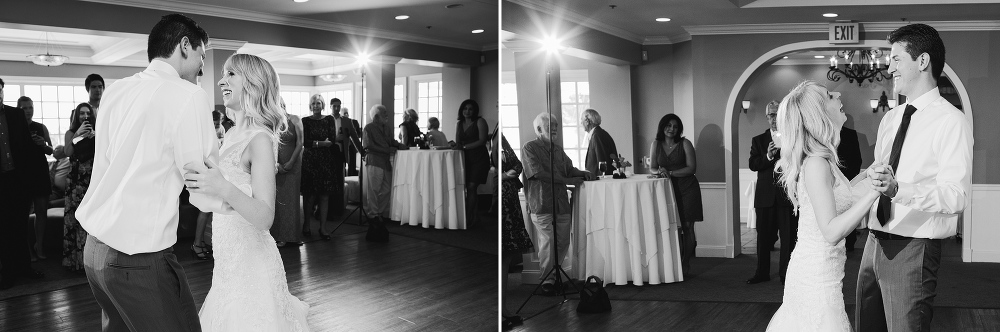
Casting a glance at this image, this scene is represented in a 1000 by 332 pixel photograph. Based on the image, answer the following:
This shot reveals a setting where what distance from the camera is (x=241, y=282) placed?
232cm

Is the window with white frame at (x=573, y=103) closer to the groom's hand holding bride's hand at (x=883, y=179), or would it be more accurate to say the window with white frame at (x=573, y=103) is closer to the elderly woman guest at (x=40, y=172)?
the groom's hand holding bride's hand at (x=883, y=179)

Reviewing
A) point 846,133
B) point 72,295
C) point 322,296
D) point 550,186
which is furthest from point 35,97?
point 846,133

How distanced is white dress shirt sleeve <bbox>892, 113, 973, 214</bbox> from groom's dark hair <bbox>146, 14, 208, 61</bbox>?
2194 millimetres

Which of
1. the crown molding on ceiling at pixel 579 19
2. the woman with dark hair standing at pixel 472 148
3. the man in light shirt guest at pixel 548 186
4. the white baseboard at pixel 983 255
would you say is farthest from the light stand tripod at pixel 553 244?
the white baseboard at pixel 983 255

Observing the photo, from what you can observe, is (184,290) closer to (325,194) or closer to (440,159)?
(325,194)

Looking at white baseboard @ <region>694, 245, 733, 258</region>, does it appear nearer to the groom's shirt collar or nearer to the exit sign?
the exit sign

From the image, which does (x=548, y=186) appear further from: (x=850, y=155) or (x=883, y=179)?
(x=883, y=179)

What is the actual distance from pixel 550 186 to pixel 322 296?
136 cm

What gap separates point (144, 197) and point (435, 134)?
124 centimetres

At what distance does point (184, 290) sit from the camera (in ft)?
6.27

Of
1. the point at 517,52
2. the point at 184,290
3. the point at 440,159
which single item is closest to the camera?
the point at 184,290

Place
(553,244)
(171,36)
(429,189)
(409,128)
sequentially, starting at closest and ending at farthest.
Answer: (171,36), (409,128), (429,189), (553,244)

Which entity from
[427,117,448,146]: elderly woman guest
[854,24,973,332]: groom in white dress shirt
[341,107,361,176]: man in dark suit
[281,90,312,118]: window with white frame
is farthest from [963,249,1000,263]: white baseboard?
[281,90,312,118]: window with white frame

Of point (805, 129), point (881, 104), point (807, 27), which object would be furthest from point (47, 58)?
point (881, 104)
